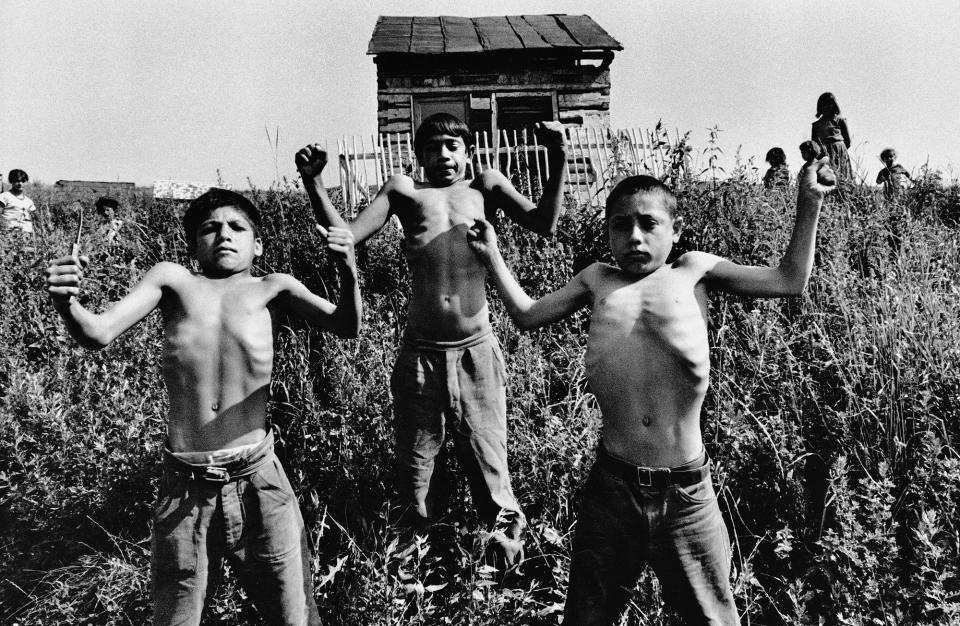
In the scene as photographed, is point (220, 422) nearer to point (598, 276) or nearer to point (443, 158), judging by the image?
point (598, 276)

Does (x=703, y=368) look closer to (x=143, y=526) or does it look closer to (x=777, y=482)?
(x=777, y=482)

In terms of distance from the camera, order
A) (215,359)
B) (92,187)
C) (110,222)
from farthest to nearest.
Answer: (92,187) < (110,222) < (215,359)

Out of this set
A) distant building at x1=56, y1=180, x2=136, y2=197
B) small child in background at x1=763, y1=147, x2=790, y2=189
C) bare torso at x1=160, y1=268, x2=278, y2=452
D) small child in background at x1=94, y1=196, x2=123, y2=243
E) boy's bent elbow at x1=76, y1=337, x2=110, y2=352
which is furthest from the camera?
distant building at x1=56, y1=180, x2=136, y2=197

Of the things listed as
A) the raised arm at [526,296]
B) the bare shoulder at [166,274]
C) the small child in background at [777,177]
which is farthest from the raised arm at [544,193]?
the small child in background at [777,177]

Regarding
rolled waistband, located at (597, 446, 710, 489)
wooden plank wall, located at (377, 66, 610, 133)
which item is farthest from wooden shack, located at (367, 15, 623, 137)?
rolled waistband, located at (597, 446, 710, 489)

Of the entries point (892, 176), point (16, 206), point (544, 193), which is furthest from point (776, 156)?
point (16, 206)

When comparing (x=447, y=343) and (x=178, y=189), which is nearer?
(x=447, y=343)

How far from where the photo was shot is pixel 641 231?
6.59ft

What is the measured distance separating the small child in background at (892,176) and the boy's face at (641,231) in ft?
14.6

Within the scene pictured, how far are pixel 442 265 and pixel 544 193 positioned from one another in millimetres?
526

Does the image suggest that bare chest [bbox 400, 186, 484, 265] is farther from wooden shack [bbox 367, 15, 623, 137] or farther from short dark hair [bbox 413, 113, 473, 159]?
wooden shack [bbox 367, 15, 623, 137]

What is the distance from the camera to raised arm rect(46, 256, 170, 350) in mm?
1741

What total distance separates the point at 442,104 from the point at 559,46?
233 cm

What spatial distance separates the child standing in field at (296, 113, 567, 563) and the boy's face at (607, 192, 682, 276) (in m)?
0.57
